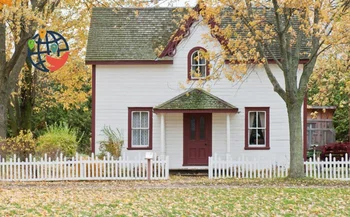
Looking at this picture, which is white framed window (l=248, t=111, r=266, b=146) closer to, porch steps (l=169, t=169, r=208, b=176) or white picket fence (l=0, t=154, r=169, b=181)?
porch steps (l=169, t=169, r=208, b=176)

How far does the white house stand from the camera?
26.6 metres

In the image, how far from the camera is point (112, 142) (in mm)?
25953

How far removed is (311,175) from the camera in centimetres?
2338

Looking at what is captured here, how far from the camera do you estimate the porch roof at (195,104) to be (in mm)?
25688

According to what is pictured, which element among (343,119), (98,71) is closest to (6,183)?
(98,71)

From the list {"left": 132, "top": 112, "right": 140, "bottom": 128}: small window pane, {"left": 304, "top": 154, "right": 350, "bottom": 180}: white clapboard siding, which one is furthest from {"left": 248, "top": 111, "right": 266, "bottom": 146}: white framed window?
{"left": 132, "top": 112, "right": 140, "bottom": 128}: small window pane

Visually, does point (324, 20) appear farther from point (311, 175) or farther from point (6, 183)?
point (6, 183)

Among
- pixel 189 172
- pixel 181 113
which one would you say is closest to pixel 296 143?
pixel 189 172

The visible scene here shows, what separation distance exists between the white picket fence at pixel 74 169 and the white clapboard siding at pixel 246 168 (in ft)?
6.26

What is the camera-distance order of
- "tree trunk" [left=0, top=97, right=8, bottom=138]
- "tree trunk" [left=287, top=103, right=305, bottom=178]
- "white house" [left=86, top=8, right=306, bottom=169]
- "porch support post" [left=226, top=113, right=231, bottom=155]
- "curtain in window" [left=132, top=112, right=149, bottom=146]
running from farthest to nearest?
"curtain in window" [left=132, top=112, right=149, bottom=146] < "white house" [left=86, top=8, right=306, bottom=169] < "porch support post" [left=226, top=113, right=231, bottom=155] < "tree trunk" [left=0, top=97, right=8, bottom=138] < "tree trunk" [left=287, top=103, right=305, bottom=178]

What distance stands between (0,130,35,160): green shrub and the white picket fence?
21.0 inches

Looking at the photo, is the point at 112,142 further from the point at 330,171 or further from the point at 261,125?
the point at 330,171

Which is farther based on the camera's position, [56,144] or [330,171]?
[56,144]

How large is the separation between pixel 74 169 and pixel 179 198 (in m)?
7.53
